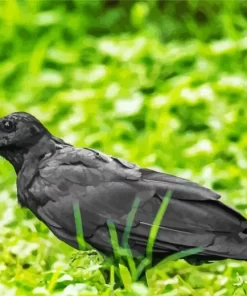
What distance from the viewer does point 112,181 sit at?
312 cm

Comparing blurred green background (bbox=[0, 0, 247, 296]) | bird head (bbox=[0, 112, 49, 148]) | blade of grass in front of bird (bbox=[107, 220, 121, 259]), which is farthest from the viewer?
blurred green background (bbox=[0, 0, 247, 296])

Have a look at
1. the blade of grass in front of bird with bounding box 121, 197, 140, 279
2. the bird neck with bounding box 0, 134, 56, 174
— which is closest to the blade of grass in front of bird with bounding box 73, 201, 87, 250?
the blade of grass in front of bird with bounding box 121, 197, 140, 279

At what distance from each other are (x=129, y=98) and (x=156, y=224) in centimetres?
286

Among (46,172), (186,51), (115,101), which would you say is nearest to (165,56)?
(186,51)

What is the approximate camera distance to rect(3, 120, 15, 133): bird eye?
3234mm

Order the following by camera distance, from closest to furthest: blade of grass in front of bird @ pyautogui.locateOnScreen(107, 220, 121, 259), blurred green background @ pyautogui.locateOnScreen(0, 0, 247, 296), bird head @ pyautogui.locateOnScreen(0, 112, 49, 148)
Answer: blade of grass in front of bird @ pyautogui.locateOnScreen(107, 220, 121, 259) → bird head @ pyautogui.locateOnScreen(0, 112, 49, 148) → blurred green background @ pyautogui.locateOnScreen(0, 0, 247, 296)

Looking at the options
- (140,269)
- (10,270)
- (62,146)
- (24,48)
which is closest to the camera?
(140,269)

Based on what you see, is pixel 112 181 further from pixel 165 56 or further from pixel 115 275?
pixel 165 56

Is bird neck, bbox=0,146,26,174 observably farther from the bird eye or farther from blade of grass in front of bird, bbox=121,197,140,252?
blade of grass in front of bird, bbox=121,197,140,252

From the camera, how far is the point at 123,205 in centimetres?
308

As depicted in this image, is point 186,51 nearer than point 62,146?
No

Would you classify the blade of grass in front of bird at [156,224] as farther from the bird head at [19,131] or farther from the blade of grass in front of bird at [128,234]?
the bird head at [19,131]

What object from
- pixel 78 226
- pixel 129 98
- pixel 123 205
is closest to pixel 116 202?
pixel 123 205

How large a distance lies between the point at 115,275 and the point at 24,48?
373 cm
